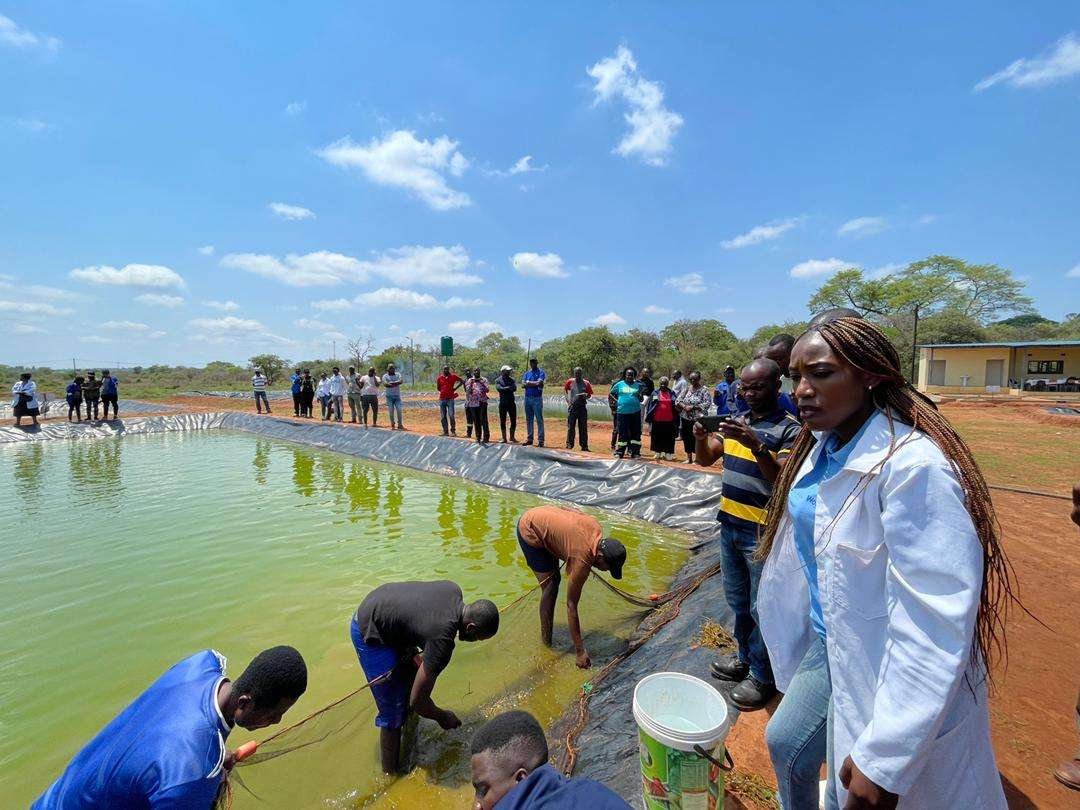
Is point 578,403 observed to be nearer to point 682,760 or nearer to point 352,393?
point 352,393

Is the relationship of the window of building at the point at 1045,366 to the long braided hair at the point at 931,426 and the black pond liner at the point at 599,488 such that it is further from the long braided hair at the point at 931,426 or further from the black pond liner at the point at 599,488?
the long braided hair at the point at 931,426

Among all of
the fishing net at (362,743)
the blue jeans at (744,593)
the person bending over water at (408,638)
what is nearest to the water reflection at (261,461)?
the fishing net at (362,743)

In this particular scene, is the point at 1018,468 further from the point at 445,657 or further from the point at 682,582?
the point at 445,657

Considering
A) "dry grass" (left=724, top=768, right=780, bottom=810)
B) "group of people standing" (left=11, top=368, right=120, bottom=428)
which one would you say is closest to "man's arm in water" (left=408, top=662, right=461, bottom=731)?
"dry grass" (left=724, top=768, right=780, bottom=810)

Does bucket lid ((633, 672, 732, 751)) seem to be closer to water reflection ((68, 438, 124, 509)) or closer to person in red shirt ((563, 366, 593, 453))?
person in red shirt ((563, 366, 593, 453))

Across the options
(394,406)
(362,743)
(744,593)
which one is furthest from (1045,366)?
(362,743)

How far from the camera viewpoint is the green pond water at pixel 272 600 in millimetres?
3076

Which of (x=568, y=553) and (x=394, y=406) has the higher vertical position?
(x=394, y=406)

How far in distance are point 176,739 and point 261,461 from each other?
1195cm

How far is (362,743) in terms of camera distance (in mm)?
3158

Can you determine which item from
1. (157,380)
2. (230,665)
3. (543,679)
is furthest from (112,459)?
(157,380)

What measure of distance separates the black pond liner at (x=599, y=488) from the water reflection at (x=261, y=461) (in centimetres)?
81

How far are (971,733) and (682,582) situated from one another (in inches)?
168

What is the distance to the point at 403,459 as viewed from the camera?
11.9 metres
